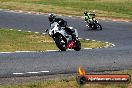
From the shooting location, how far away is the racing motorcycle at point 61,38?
18.3m

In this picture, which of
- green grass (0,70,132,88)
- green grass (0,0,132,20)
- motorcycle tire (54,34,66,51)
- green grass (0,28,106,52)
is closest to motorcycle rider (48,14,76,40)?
motorcycle tire (54,34,66,51)

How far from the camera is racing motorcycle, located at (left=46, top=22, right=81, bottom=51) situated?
1827 cm

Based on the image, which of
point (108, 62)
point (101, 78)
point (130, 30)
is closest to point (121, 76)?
point (101, 78)

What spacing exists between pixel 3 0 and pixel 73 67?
38034 mm

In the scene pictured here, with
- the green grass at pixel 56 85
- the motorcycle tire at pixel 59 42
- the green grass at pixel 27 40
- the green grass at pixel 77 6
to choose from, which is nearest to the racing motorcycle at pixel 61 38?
the motorcycle tire at pixel 59 42

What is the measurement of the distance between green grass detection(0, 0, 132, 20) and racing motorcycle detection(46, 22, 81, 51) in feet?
64.7

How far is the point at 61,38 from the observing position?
18.6 metres

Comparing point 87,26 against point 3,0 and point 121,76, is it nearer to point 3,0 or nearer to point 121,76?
point 3,0

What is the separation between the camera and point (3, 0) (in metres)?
50.1

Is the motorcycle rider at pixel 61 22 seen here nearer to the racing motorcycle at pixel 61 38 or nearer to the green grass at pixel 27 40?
the racing motorcycle at pixel 61 38

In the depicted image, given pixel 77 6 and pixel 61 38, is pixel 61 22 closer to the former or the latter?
pixel 61 38

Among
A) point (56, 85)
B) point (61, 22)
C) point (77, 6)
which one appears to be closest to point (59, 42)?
point (61, 22)

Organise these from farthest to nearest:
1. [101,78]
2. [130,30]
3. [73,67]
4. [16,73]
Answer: [130,30] → [73,67] → [16,73] → [101,78]

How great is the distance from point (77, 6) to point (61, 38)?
26661mm
